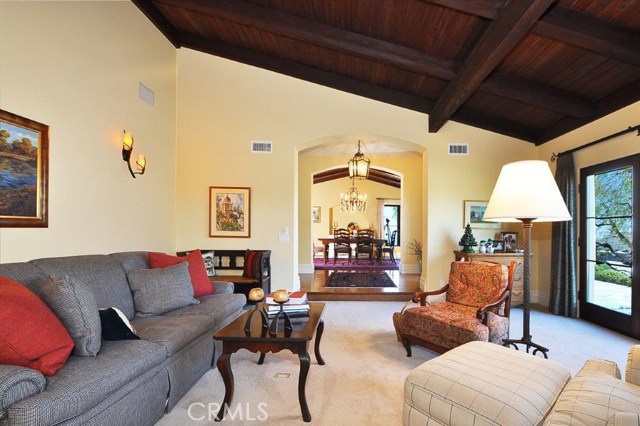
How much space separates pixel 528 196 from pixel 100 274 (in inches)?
137

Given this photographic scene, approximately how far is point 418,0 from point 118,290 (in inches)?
145

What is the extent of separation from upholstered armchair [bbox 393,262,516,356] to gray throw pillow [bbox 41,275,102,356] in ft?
8.43

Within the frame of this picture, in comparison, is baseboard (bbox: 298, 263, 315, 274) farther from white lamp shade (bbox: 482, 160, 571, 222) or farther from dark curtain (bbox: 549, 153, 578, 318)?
white lamp shade (bbox: 482, 160, 571, 222)

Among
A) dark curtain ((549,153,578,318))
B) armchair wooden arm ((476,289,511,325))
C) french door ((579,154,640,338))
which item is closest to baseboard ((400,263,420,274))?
dark curtain ((549,153,578,318))

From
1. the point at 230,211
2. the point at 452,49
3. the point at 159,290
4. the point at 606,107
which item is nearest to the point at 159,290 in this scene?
the point at 159,290

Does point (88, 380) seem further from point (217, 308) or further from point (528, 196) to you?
point (528, 196)

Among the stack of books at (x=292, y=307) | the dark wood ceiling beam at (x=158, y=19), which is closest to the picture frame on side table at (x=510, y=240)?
the stack of books at (x=292, y=307)

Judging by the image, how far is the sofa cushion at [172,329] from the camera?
91.6 inches

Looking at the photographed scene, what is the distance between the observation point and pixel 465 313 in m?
3.15

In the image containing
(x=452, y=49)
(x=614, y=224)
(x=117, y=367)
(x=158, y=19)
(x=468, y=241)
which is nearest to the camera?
(x=117, y=367)

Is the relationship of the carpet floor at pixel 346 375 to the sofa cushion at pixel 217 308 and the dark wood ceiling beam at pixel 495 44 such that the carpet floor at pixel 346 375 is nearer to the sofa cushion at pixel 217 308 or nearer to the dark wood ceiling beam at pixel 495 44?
the sofa cushion at pixel 217 308

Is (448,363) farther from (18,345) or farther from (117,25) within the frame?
(117,25)

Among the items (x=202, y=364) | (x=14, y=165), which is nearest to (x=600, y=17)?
(x=202, y=364)

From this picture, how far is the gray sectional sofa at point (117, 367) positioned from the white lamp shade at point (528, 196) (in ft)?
8.69
